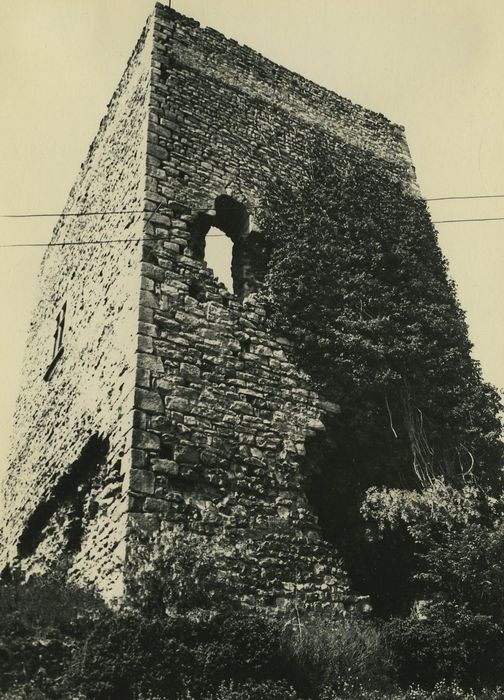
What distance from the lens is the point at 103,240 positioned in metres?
10.7

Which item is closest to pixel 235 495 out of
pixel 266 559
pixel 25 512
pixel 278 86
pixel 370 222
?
pixel 266 559

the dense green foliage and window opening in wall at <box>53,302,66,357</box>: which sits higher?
window opening in wall at <box>53,302,66,357</box>

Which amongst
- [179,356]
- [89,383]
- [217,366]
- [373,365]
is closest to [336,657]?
[217,366]

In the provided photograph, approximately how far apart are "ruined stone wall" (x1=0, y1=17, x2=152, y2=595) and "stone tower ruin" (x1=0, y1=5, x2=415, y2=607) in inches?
1.6

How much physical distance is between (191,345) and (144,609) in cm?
317

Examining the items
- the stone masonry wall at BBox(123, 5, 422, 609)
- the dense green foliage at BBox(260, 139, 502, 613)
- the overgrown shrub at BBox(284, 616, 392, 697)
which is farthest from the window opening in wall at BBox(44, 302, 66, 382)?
the overgrown shrub at BBox(284, 616, 392, 697)

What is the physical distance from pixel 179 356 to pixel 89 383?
177 centimetres

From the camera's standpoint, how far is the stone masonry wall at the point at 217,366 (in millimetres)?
7469

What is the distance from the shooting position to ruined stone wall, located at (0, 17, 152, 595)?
7.79 m

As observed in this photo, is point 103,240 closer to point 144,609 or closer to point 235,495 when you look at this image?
point 235,495

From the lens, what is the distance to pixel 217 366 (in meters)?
8.52

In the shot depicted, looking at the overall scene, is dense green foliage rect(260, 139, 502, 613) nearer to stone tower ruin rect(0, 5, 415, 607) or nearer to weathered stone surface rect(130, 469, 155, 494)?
stone tower ruin rect(0, 5, 415, 607)

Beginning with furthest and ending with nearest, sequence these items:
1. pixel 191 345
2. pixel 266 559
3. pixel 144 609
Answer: pixel 191 345 → pixel 266 559 → pixel 144 609

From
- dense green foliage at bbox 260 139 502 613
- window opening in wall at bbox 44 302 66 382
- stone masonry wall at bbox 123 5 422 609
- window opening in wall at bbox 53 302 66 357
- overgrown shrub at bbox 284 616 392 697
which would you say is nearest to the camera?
overgrown shrub at bbox 284 616 392 697
